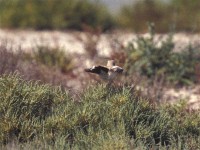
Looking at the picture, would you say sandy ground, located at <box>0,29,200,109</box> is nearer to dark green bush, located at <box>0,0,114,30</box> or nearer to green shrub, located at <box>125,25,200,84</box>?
green shrub, located at <box>125,25,200,84</box>

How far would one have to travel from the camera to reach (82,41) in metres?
12.7

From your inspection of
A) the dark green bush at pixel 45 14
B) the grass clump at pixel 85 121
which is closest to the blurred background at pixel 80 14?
the dark green bush at pixel 45 14

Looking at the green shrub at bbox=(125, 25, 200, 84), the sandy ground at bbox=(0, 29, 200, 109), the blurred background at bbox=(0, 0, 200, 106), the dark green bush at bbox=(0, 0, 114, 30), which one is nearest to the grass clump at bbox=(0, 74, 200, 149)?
the blurred background at bbox=(0, 0, 200, 106)

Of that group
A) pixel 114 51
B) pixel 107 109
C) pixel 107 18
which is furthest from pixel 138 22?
pixel 107 109

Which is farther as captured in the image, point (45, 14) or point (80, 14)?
point (80, 14)

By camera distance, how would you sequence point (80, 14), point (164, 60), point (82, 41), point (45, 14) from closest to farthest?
point (164, 60) < point (82, 41) < point (45, 14) < point (80, 14)

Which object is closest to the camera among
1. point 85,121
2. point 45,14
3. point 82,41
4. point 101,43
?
point 85,121

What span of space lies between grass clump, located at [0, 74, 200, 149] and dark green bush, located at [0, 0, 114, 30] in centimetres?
1213

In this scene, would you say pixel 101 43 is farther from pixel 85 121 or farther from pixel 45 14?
pixel 85 121

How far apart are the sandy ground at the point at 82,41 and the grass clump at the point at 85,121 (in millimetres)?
2545

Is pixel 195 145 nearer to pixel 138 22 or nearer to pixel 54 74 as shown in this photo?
pixel 54 74

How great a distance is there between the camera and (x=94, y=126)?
6.02 meters

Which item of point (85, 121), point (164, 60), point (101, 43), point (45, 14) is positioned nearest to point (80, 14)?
point (45, 14)

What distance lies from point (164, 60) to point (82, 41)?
227 centimetres
